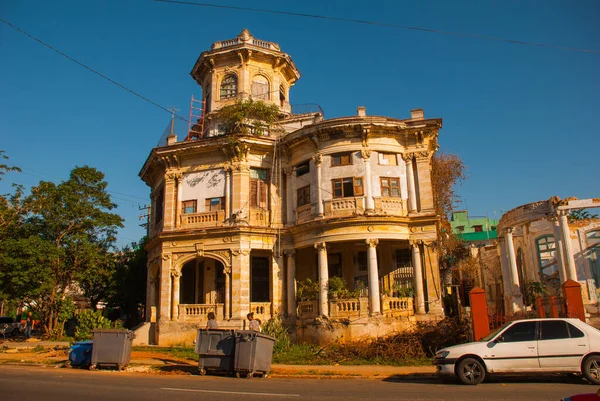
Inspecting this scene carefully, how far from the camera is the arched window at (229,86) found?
29.5 metres

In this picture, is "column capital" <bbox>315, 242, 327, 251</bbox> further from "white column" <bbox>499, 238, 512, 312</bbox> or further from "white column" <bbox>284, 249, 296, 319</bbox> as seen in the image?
"white column" <bbox>499, 238, 512, 312</bbox>

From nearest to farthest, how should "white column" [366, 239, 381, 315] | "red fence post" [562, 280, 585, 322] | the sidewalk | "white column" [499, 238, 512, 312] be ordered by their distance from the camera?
the sidewalk < "red fence post" [562, 280, 585, 322] < "white column" [366, 239, 381, 315] < "white column" [499, 238, 512, 312]

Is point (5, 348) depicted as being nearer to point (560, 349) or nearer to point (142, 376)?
point (142, 376)

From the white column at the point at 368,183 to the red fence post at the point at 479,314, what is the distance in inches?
296

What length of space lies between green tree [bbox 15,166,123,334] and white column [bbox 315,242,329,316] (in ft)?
47.0

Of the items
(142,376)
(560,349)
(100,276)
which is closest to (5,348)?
(100,276)

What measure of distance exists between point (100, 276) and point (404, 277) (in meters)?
18.1

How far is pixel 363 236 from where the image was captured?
2222 centimetres

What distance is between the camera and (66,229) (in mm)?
29312

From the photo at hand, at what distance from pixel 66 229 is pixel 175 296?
30.4ft

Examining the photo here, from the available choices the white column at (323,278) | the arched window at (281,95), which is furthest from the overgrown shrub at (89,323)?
the arched window at (281,95)

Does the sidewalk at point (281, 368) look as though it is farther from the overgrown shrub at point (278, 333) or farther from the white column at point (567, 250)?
the white column at point (567, 250)

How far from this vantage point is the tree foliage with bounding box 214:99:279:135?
25953mm

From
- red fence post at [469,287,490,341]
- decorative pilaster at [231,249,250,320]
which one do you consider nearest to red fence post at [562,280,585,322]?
red fence post at [469,287,490,341]
